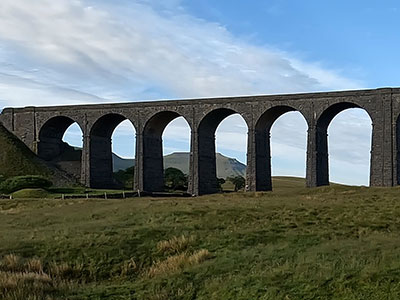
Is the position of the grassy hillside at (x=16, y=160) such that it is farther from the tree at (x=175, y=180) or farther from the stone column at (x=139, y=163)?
the tree at (x=175, y=180)

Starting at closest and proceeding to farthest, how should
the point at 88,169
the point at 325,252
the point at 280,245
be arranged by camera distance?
the point at 325,252
the point at 280,245
the point at 88,169

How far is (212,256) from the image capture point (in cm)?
1493

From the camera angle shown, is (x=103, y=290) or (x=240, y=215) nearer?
(x=103, y=290)

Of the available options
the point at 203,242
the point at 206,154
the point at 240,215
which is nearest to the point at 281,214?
the point at 240,215

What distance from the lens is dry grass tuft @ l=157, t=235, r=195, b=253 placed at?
1623 cm

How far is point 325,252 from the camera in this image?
13.9 meters

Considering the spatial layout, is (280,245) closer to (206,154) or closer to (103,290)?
(103,290)

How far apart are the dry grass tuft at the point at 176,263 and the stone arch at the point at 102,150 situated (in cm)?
5722

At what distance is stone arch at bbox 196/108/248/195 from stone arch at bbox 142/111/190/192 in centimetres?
372

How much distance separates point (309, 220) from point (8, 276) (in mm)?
12535

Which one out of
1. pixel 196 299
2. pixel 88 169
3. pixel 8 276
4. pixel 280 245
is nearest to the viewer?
pixel 196 299

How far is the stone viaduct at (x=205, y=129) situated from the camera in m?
56.8

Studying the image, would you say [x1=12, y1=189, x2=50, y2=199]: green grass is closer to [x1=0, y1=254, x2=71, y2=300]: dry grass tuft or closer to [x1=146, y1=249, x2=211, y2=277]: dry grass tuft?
[x1=0, y1=254, x2=71, y2=300]: dry grass tuft

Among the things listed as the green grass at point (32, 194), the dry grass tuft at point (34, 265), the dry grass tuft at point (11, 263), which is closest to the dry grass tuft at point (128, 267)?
the dry grass tuft at point (34, 265)
